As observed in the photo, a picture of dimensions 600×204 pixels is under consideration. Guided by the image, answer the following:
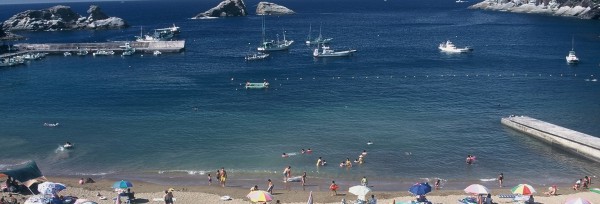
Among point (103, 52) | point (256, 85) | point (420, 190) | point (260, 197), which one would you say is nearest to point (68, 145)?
point (260, 197)

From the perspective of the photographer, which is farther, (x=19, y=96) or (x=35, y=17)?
(x=35, y=17)

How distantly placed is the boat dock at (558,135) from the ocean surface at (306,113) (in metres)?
1.16

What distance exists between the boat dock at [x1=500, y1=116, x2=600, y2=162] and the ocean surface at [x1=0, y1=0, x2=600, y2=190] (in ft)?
3.81

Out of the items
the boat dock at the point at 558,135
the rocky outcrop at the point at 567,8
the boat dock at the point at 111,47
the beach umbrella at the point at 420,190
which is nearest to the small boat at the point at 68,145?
the beach umbrella at the point at 420,190

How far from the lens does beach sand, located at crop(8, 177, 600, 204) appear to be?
39312mm

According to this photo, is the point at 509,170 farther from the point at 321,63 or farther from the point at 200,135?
the point at 321,63

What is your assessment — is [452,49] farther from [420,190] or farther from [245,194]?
[420,190]

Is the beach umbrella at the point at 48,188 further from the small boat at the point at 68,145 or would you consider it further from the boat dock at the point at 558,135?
the boat dock at the point at 558,135

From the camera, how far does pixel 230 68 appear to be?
98000 mm

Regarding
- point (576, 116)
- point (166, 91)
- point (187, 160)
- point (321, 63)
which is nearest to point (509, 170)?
point (576, 116)

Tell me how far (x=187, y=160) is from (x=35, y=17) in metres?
152

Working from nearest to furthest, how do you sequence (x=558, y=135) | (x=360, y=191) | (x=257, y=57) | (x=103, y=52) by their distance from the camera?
(x=360, y=191) → (x=558, y=135) → (x=257, y=57) → (x=103, y=52)

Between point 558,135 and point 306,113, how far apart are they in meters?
25.6

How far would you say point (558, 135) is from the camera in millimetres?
52625
